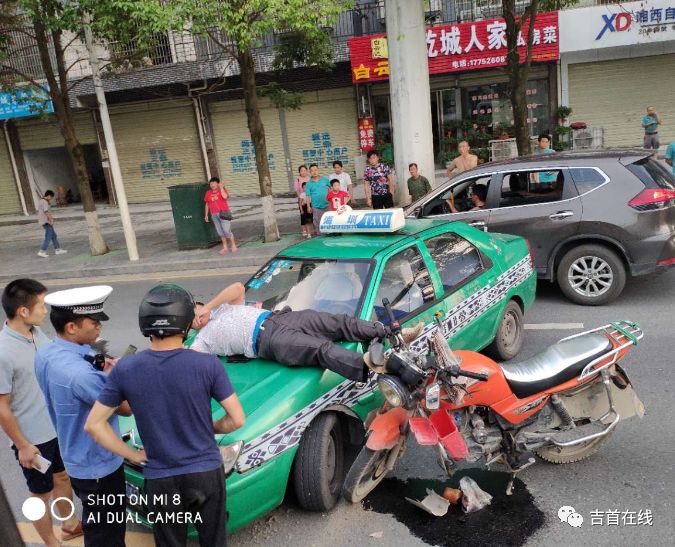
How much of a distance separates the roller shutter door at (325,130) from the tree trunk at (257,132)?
7426mm

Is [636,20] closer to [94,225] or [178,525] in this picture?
[94,225]

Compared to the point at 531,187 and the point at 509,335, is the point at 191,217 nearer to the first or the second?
the point at 531,187

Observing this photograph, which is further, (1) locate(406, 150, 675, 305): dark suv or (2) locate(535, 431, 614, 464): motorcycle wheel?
(1) locate(406, 150, 675, 305): dark suv

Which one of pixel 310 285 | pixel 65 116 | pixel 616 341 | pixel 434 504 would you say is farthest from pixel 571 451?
pixel 65 116

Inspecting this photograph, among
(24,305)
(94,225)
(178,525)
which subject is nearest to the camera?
(178,525)

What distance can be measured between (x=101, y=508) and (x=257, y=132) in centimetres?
980

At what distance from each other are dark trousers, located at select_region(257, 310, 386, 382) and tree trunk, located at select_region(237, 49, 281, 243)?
802 centimetres

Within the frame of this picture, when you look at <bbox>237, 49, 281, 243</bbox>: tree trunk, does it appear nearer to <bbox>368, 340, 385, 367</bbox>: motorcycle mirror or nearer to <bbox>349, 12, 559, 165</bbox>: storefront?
<bbox>349, 12, 559, 165</bbox>: storefront

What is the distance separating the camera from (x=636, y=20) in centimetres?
1628

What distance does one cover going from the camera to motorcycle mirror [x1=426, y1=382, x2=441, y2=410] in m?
3.34

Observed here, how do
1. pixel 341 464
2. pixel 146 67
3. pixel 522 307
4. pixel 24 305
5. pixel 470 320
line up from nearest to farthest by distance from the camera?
1. pixel 24 305
2. pixel 341 464
3. pixel 470 320
4. pixel 522 307
5. pixel 146 67

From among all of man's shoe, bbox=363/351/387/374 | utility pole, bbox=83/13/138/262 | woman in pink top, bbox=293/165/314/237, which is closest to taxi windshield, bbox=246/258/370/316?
man's shoe, bbox=363/351/387/374

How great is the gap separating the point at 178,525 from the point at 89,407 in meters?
0.72

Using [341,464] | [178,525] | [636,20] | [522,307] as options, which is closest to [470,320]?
[522,307]
